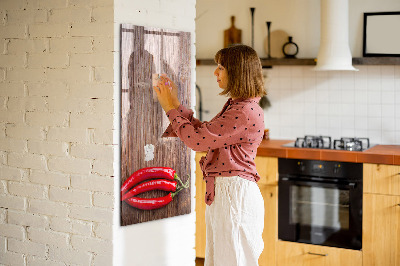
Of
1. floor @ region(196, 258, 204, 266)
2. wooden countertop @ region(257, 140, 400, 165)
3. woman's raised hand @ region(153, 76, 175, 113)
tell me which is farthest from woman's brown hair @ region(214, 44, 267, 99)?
floor @ region(196, 258, 204, 266)

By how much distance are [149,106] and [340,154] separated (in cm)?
157

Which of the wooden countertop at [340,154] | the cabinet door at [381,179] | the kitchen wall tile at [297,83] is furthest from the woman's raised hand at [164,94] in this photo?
the kitchen wall tile at [297,83]

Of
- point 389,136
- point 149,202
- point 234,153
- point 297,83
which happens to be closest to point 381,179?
point 389,136

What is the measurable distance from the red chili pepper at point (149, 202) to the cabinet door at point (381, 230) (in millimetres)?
1505

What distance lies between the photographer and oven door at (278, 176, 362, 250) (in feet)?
12.6

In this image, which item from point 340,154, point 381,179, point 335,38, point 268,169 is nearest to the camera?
point 381,179

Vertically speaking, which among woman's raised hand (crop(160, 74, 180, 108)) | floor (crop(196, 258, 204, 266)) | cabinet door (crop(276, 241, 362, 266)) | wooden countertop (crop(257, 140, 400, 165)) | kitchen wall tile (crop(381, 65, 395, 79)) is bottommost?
floor (crop(196, 258, 204, 266))

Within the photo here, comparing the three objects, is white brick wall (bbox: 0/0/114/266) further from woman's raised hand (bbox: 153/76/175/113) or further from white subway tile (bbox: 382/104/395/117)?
white subway tile (bbox: 382/104/395/117)

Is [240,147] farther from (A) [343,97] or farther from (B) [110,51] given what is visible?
(A) [343,97]

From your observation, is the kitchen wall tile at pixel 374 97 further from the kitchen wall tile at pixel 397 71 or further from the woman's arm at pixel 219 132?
the woman's arm at pixel 219 132

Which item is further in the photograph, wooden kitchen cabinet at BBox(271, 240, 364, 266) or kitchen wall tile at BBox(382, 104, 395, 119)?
kitchen wall tile at BBox(382, 104, 395, 119)

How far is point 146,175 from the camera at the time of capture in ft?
9.45

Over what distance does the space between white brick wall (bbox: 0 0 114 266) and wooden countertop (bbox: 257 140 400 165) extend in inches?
64.0

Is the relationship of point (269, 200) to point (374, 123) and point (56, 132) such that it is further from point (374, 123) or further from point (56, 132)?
point (56, 132)
